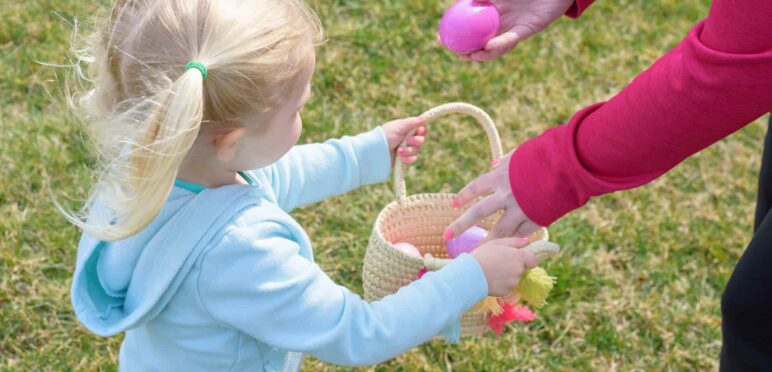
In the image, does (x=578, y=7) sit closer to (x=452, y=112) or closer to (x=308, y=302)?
(x=452, y=112)

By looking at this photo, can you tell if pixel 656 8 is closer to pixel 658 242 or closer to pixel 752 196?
pixel 752 196

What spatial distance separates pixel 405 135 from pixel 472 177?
955mm

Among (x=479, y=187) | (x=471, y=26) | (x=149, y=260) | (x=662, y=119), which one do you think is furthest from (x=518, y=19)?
(x=149, y=260)

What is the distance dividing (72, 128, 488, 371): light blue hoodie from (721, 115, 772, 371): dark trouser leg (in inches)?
18.0

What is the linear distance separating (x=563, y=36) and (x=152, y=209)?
8.49 feet

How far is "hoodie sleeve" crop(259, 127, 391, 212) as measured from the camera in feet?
6.51

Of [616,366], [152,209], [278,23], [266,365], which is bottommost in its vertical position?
[616,366]

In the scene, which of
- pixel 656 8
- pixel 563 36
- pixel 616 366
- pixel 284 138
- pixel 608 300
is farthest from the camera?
pixel 656 8

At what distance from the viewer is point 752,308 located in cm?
170

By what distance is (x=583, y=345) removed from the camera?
2.54 meters

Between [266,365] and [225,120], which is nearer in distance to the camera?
[225,120]

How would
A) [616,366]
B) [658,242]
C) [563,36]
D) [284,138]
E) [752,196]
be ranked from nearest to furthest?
[284,138], [616,366], [658,242], [752,196], [563,36]

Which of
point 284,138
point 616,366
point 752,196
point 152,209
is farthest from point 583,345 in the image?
point 152,209

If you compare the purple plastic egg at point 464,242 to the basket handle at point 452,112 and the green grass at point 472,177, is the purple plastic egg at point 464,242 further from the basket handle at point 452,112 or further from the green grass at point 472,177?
the green grass at point 472,177
